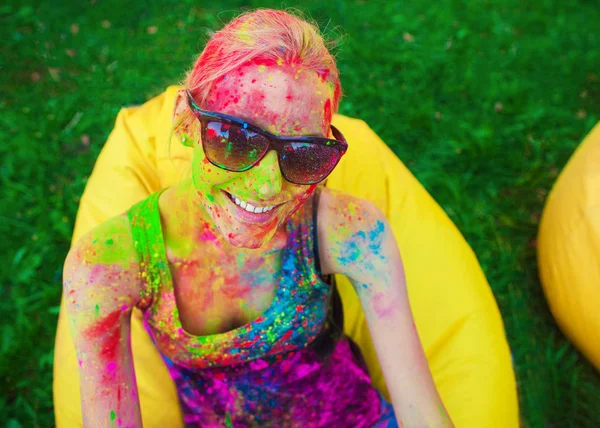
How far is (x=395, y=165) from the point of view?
8.87ft

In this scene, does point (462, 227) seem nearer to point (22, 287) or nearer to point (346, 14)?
point (346, 14)

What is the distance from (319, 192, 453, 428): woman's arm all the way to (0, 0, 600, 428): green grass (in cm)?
132

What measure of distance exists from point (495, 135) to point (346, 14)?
1430 millimetres

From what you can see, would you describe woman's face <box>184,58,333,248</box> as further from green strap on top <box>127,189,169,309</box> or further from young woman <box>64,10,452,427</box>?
green strap on top <box>127,189,169,309</box>

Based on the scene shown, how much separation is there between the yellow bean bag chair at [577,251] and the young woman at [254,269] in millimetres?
1095

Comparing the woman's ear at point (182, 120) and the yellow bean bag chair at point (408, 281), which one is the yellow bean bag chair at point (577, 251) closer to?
the yellow bean bag chair at point (408, 281)

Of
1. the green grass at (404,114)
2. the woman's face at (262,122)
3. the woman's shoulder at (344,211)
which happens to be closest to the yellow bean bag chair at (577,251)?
the green grass at (404,114)

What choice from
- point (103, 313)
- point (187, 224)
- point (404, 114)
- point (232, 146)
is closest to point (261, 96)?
point (232, 146)

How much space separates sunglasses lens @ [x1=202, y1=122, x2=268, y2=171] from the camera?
1.26m

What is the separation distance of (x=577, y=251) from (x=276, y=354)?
58.0 inches

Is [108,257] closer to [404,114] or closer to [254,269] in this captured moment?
[254,269]

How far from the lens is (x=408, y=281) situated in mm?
2428

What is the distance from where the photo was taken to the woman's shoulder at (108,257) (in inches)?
57.7

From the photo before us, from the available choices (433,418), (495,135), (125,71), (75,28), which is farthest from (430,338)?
(75,28)
